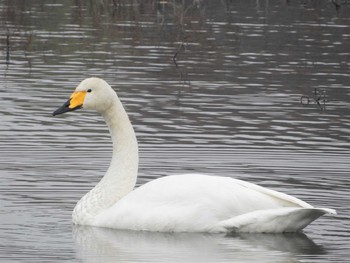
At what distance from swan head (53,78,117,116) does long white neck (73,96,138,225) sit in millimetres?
121

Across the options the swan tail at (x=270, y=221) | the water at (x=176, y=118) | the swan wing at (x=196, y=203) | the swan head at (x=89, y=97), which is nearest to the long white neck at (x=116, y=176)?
the swan head at (x=89, y=97)

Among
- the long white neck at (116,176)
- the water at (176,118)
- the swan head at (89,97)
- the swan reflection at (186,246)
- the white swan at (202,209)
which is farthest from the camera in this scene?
the swan head at (89,97)

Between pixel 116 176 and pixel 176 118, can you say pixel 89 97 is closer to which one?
pixel 116 176

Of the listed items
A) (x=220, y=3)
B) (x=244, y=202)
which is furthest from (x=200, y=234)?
(x=220, y=3)

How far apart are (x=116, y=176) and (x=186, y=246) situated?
1.42 meters

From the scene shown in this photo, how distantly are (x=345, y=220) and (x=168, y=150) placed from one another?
140 inches

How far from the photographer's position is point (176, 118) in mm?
17281

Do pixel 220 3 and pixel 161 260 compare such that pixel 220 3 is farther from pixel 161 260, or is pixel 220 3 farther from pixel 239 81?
pixel 161 260

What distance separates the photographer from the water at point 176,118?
10.9 m

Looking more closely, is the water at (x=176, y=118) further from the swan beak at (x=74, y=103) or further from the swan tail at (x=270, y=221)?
the swan beak at (x=74, y=103)

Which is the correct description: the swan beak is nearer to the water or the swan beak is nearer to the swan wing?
the water

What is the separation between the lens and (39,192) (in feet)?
41.0

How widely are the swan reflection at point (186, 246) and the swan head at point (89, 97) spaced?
114 cm

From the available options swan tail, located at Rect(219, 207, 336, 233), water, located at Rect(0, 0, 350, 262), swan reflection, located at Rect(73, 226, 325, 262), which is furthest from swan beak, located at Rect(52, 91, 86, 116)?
swan tail, located at Rect(219, 207, 336, 233)
